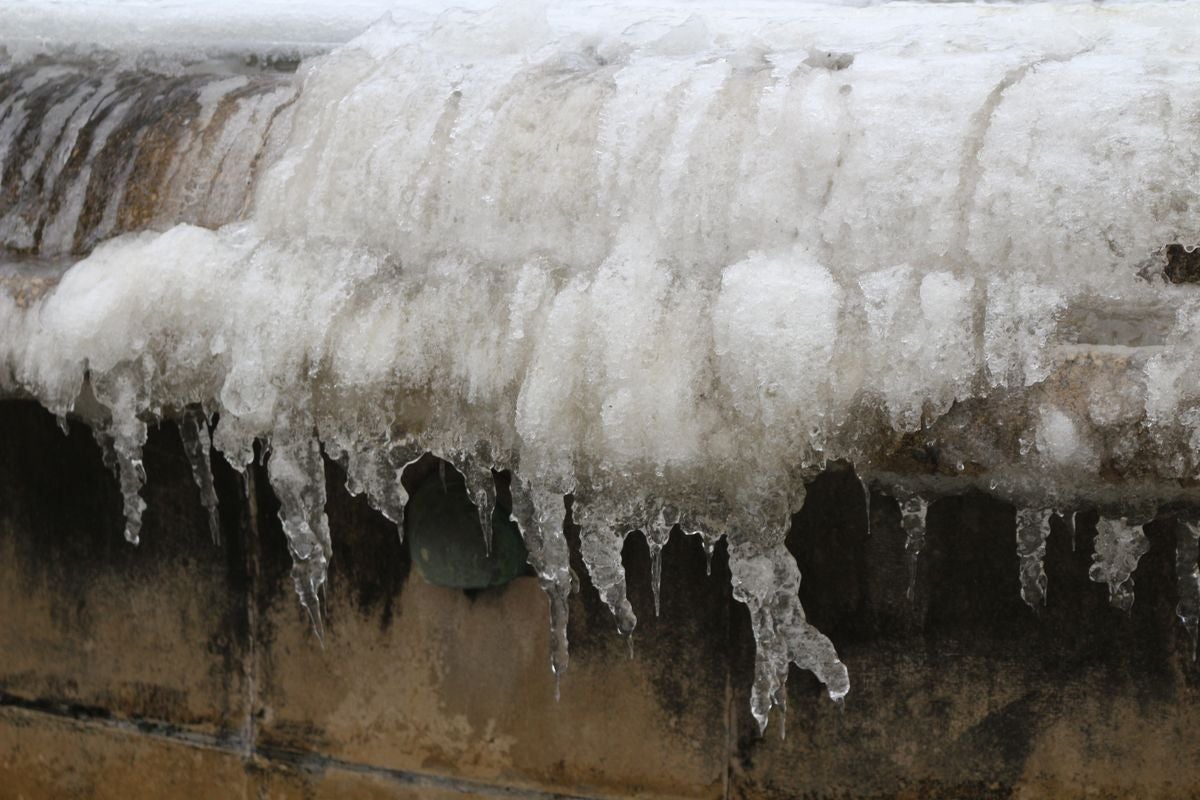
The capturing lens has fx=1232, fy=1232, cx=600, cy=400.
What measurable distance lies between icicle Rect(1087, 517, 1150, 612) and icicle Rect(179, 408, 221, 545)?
4.66 ft

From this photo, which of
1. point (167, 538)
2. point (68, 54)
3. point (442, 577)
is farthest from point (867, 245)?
point (68, 54)

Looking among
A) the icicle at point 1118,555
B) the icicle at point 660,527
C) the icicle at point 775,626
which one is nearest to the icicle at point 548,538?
the icicle at point 660,527

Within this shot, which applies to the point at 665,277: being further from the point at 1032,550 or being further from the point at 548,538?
the point at 1032,550

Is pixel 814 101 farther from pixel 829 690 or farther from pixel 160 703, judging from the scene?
pixel 160 703

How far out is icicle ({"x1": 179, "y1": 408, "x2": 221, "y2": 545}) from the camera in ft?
6.94

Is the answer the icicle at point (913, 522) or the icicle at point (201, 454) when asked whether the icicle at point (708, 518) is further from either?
the icicle at point (201, 454)

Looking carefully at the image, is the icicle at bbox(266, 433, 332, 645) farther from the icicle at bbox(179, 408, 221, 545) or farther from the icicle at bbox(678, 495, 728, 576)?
the icicle at bbox(678, 495, 728, 576)

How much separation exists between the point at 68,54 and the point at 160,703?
1.51m

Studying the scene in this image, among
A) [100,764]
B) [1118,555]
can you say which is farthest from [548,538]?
[100,764]

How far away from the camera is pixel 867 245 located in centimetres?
165

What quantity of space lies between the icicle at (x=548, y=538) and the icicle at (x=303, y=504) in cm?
35

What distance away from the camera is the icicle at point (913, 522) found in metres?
1.65

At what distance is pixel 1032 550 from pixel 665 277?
64cm

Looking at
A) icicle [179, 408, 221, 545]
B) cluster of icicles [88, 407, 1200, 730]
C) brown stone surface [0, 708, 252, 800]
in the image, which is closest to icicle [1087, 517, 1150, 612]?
cluster of icicles [88, 407, 1200, 730]
